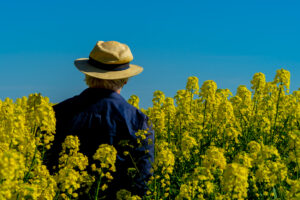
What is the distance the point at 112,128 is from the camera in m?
4.19

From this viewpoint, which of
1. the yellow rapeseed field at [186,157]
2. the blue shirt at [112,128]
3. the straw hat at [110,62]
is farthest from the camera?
the straw hat at [110,62]

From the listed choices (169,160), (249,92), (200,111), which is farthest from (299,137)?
(249,92)

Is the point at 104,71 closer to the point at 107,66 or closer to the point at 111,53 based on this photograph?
the point at 107,66

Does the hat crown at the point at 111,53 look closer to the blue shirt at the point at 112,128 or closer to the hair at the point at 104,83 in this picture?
the hair at the point at 104,83

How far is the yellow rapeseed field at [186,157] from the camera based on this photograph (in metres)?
3.70

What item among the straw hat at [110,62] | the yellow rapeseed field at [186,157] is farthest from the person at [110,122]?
the yellow rapeseed field at [186,157]

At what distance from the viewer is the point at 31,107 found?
702 centimetres

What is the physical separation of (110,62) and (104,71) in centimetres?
14

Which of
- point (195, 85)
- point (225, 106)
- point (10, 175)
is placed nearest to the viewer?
point (10, 175)

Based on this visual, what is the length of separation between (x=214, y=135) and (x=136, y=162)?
2909 mm

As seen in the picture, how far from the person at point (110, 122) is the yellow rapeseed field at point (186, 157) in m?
0.12

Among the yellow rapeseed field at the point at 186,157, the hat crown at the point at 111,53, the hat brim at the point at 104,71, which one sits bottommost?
the yellow rapeseed field at the point at 186,157

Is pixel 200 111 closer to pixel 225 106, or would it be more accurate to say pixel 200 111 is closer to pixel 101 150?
pixel 225 106

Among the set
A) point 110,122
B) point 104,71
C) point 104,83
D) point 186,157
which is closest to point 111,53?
point 104,71
